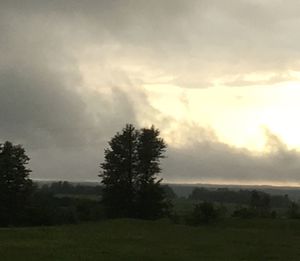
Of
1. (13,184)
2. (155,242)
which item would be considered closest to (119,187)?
(13,184)

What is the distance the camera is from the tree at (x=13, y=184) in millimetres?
59312

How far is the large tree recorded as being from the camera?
61219 millimetres

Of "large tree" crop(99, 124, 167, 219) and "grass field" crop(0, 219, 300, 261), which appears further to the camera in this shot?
"large tree" crop(99, 124, 167, 219)

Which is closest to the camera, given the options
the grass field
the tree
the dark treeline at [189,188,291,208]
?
the grass field

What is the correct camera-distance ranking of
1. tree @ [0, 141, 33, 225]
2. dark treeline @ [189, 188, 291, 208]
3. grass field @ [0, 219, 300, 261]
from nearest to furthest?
grass field @ [0, 219, 300, 261], tree @ [0, 141, 33, 225], dark treeline @ [189, 188, 291, 208]

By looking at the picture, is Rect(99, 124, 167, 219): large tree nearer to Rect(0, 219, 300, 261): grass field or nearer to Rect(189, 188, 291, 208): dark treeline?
Rect(0, 219, 300, 261): grass field

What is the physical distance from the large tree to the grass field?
15809 millimetres

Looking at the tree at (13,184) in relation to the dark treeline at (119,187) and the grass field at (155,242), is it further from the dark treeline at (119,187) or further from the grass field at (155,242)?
the grass field at (155,242)

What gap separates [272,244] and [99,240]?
30.3 feet

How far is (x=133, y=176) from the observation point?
63.1 meters

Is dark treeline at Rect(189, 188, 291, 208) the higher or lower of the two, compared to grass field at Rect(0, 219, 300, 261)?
higher

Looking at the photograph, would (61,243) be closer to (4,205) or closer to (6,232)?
(6,232)

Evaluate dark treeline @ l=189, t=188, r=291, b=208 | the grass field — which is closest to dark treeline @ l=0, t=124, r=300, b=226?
the grass field

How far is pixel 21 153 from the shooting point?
206 feet
